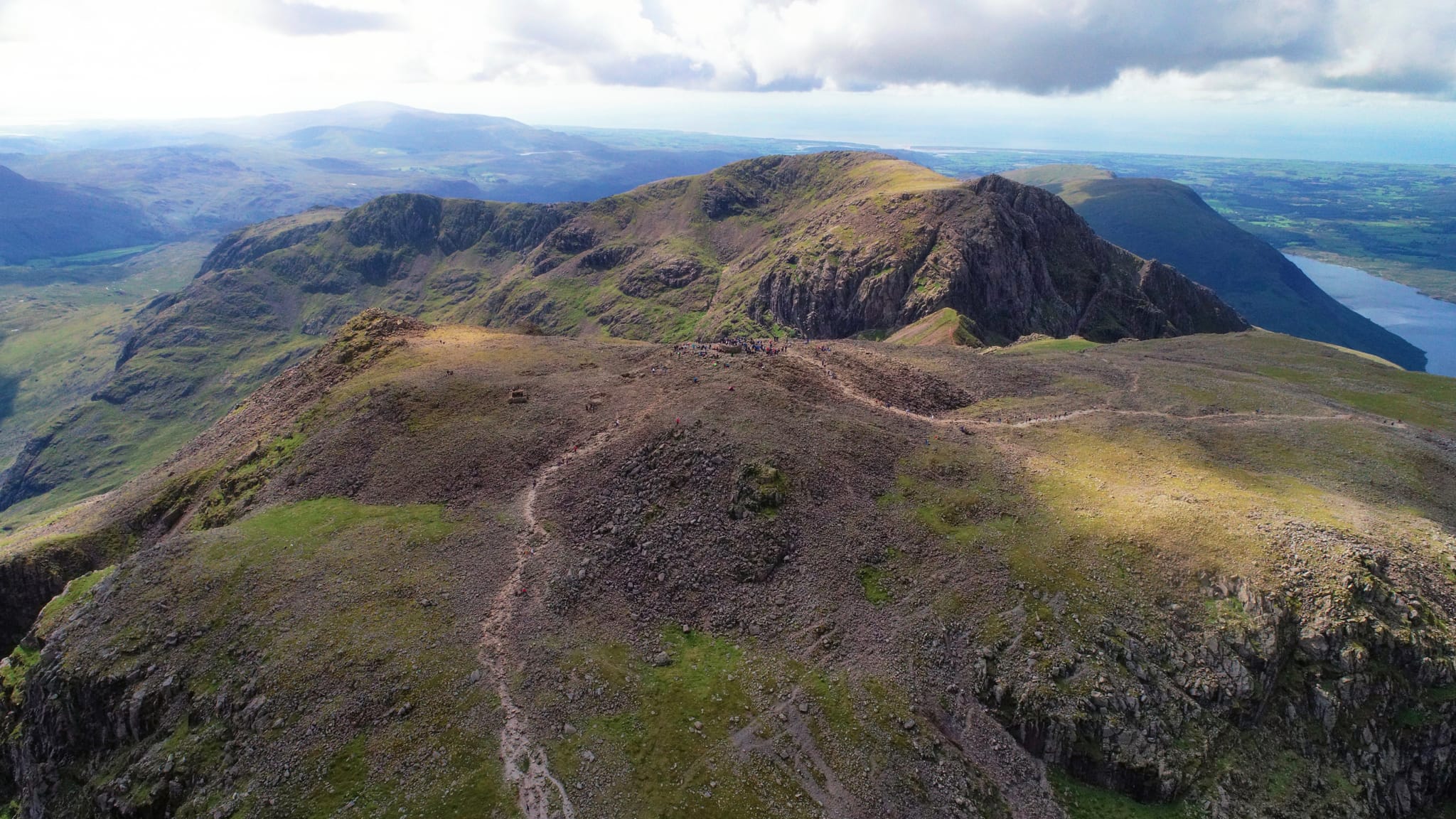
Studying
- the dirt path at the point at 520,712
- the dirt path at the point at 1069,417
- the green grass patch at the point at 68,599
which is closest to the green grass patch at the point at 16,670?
the green grass patch at the point at 68,599

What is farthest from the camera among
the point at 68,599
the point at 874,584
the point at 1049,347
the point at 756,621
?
the point at 1049,347

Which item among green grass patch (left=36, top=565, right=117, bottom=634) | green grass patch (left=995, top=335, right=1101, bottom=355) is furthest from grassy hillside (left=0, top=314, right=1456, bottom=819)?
green grass patch (left=995, top=335, right=1101, bottom=355)

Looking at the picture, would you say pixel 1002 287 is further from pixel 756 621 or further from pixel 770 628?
pixel 770 628

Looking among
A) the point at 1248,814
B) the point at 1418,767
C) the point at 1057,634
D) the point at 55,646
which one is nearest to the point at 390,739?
the point at 55,646

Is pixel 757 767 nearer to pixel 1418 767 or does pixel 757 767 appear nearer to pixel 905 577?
pixel 905 577

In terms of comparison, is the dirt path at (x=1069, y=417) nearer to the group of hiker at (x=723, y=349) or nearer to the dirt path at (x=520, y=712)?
the group of hiker at (x=723, y=349)

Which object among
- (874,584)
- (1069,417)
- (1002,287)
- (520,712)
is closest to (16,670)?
(520,712)
